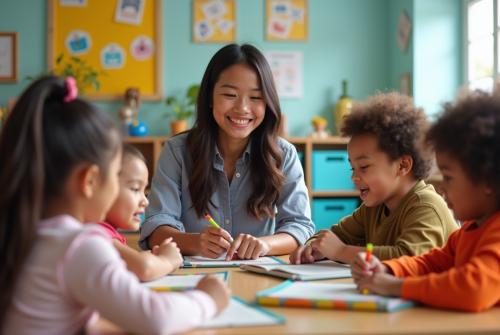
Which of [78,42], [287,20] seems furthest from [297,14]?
[78,42]

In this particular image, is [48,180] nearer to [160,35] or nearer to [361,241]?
[361,241]

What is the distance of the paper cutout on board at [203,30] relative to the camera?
13.8 feet

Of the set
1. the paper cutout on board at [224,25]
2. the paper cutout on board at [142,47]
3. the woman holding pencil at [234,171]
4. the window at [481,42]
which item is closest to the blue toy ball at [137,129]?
the paper cutout on board at [142,47]

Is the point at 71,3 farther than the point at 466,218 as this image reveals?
Yes

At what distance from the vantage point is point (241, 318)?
33.9 inches

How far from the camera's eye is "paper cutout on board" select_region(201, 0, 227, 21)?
13.8ft

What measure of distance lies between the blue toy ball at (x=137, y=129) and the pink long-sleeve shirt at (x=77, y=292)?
3.17m

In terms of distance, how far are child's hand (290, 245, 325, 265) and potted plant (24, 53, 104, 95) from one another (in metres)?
3.04

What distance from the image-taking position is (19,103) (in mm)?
845

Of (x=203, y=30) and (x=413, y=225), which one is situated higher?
(x=203, y=30)

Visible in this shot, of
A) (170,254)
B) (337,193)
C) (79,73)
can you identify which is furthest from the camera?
(79,73)

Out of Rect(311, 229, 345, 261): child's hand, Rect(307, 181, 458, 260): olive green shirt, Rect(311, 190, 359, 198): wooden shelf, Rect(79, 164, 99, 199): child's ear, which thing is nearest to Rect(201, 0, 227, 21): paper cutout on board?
Rect(311, 190, 359, 198): wooden shelf

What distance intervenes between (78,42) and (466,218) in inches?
147

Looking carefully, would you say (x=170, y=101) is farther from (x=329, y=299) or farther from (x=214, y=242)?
(x=329, y=299)
